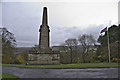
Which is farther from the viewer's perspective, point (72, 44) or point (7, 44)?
point (72, 44)

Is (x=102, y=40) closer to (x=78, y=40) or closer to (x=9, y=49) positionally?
(x=78, y=40)

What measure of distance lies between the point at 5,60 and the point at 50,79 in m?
30.2

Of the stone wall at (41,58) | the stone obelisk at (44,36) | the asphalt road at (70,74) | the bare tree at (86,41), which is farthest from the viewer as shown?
the bare tree at (86,41)

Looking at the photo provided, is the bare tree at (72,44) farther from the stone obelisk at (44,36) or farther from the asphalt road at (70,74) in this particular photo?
the asphalt road at (70,74)

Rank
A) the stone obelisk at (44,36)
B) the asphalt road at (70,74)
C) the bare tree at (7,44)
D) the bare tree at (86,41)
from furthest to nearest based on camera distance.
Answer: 1. the bare tree at (86,41)
2. the bare tree at (7,44)
3. the stone obelisk at (44,36)
4. the asphalt road at (70,74)

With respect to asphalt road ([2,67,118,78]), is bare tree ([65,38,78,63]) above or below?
above

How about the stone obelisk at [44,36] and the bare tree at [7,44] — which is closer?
the stone obelisk at [44,36]

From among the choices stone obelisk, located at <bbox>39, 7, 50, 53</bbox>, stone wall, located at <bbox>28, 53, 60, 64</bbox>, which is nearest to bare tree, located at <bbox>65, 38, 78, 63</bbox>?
stone obelisk, located at <bbox>39, 7, 50, 53</bbox>

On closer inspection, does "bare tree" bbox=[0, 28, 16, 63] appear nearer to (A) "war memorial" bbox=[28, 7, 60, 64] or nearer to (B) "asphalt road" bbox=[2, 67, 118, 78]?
(A) "war memorial" bbox=[28, 7, 60, 64]

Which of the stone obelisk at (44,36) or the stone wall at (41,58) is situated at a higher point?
the stone obelisk at (44,36)

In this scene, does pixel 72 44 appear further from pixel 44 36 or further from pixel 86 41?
pixel 44 36

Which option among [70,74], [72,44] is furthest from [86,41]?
[70,74]

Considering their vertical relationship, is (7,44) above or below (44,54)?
above

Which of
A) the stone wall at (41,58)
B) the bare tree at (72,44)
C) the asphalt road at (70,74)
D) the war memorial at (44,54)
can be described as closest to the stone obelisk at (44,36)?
the war memorial at (44,54)
